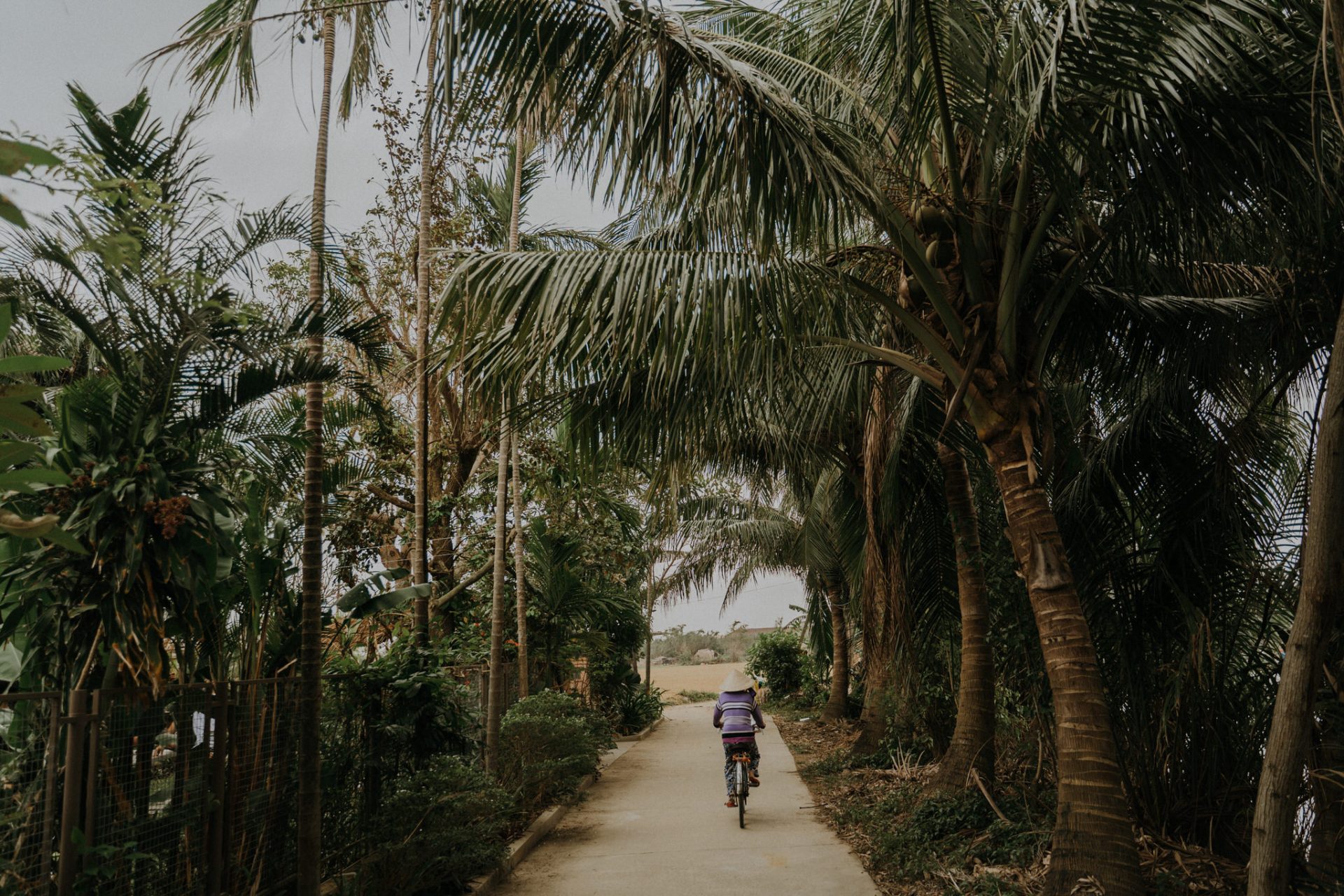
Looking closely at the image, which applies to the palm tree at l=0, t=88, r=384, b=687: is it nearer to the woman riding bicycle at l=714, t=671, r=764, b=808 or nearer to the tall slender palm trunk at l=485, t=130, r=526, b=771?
the tall slender palm trunk at l=485, t=130, r=526, b=771

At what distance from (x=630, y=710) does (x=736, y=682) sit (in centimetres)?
1070

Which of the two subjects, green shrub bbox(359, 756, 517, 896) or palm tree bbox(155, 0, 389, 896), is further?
green shrub bbox(359, 756, 517, 896)

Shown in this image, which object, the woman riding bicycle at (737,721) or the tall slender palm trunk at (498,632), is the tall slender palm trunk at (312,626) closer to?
the tall slender palm trunk at (498,632)

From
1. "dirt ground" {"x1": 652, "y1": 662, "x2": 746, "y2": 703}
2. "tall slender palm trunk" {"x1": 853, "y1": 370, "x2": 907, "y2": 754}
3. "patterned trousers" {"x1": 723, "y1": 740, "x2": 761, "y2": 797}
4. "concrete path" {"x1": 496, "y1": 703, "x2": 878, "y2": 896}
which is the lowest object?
"dirt ground" {"x1": 652, "y1": 662, "x2": 746, "y2": 703}

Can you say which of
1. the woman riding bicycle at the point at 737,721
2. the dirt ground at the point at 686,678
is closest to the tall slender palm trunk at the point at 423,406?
the woman riding bicycle at the point at 737,721

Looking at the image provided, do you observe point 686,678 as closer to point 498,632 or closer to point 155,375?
point 498,632

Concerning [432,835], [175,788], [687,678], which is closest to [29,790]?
[175,788]

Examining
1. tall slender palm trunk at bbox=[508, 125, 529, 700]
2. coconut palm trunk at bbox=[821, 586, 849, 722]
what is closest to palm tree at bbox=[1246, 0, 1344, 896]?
tall slender palm trunk at bbox=[508, 125, 529, 700]

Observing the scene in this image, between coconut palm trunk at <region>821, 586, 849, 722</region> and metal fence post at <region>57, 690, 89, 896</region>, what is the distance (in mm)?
16958

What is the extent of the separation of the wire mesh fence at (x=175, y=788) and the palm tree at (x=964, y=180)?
2815 mm

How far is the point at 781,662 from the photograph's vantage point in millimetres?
30562

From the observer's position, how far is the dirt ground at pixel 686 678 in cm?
4446

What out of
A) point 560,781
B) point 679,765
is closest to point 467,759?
point 560,781

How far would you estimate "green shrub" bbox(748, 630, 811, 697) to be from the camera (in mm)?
30484
